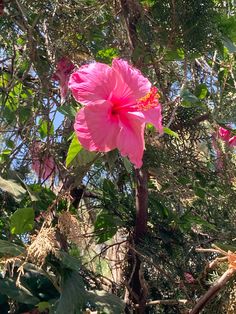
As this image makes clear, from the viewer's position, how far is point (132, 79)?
97cm

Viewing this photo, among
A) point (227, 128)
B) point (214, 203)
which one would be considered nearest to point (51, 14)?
point (227, 128)

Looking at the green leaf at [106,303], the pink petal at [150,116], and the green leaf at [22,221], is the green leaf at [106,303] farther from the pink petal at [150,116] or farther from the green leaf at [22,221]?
the pink petal at [150,116]

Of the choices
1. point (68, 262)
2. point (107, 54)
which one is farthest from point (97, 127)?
point (107, 54)

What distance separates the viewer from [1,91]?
58.8 inches

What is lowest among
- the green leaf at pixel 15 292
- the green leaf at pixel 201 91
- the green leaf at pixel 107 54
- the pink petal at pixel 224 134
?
the green leaf at pixel 15 292

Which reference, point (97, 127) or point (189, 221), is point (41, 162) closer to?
point (189, 221)

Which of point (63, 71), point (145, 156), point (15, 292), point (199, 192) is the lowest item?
point (15, 292)

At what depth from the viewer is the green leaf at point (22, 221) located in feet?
3.95

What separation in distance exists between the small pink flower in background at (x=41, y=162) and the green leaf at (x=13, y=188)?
0.38 ft

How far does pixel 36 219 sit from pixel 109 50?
49 cm

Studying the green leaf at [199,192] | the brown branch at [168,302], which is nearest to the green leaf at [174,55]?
the green leaf at [199,192]

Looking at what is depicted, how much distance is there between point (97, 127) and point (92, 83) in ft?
0.23

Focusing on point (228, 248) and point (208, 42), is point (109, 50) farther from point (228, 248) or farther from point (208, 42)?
point (228, 248)

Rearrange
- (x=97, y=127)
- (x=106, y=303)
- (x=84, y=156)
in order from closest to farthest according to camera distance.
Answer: (x=97, y=127) < (x=84, y=156) < (x=106, y=303)
